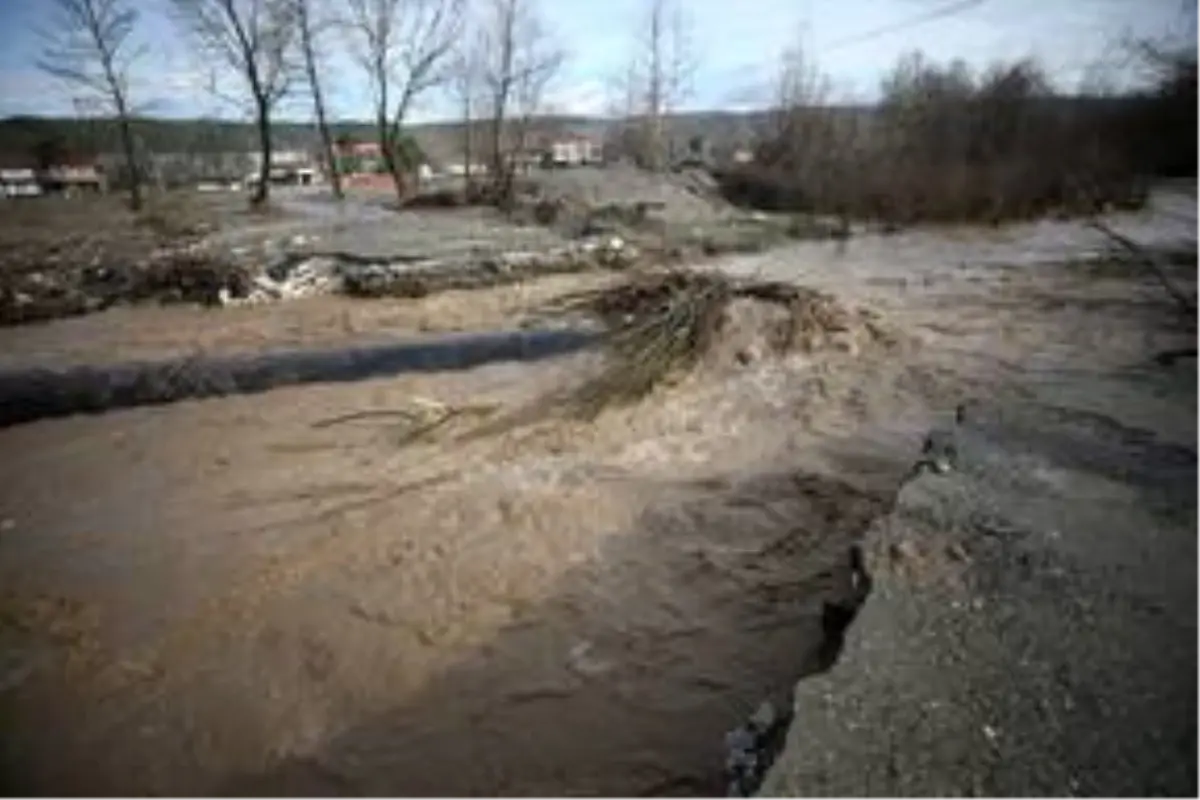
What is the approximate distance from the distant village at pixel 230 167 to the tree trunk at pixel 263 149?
14998 millimetres

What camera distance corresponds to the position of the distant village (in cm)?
4894

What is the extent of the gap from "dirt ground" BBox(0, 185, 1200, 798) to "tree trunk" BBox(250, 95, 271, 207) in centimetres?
2095

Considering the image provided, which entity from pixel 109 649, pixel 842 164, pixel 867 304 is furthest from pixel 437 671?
pixel 842 164

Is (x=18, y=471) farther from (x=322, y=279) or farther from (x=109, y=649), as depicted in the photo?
(x=322, y=279)

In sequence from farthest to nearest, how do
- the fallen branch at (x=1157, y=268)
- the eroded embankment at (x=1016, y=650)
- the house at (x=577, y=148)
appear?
the house at (x=577, y=148), the fallen branch at (x=1157, y=268), the eroded embankment at (x=1016, y=650)

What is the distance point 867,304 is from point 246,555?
8956 millimetres

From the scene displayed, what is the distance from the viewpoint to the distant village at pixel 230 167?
48.9 m

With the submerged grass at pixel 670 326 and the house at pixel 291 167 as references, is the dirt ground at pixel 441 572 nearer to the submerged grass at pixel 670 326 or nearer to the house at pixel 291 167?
the submerged grass at pixel 670 326

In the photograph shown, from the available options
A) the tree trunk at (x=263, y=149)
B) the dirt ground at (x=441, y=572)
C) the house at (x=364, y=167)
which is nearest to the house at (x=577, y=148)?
the house at (x=364, y=167)

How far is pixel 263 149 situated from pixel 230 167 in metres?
50.0

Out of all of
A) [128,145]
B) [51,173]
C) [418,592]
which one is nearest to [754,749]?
[418,592]

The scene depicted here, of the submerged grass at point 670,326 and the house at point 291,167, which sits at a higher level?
the submerged grass at point 670,326

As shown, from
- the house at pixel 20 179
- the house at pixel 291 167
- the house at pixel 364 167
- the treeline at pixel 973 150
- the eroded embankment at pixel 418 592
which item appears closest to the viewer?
the eroded embankment at pixel 418 592

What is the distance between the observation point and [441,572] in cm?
491
